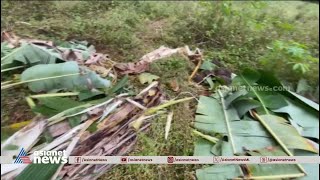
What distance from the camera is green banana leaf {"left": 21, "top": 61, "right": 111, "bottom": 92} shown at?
4.16 feet

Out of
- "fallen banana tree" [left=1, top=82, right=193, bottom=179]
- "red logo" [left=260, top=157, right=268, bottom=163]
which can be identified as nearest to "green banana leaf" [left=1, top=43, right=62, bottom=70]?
"fallen banana tree" [left=1, top=82, right=193, bottom=179]

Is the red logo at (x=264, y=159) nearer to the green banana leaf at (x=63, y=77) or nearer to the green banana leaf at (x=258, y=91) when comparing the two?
the green banana leaf at (x=258, y=91)

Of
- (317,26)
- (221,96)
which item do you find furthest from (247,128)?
(317,26)

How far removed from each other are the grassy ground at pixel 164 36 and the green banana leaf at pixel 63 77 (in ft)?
0.23

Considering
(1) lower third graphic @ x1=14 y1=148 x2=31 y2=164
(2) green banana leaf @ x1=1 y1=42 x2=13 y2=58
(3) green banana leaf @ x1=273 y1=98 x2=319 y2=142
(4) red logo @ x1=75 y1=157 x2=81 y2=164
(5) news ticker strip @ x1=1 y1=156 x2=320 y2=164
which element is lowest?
(1) lower third graphic @ x1=14 y1=148 x2=31 y2=164

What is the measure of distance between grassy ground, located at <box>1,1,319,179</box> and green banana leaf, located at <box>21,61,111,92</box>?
7 cm

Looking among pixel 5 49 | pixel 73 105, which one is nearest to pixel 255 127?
pixel 73 105

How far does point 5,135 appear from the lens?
113 centimetres

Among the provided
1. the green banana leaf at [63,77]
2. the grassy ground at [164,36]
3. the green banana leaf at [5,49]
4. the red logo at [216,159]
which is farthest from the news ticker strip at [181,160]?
the green banana leaf at [5,49]

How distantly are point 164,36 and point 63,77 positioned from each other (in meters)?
0.46

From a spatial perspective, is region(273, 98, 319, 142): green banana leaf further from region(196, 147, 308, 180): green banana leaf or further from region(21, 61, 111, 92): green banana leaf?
region(21, 61, 111, 92): green banana leaf

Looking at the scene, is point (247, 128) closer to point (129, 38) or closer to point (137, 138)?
point (137, 138)

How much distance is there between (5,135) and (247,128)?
803 mm

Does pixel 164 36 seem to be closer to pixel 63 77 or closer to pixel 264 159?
pixel 63 77
